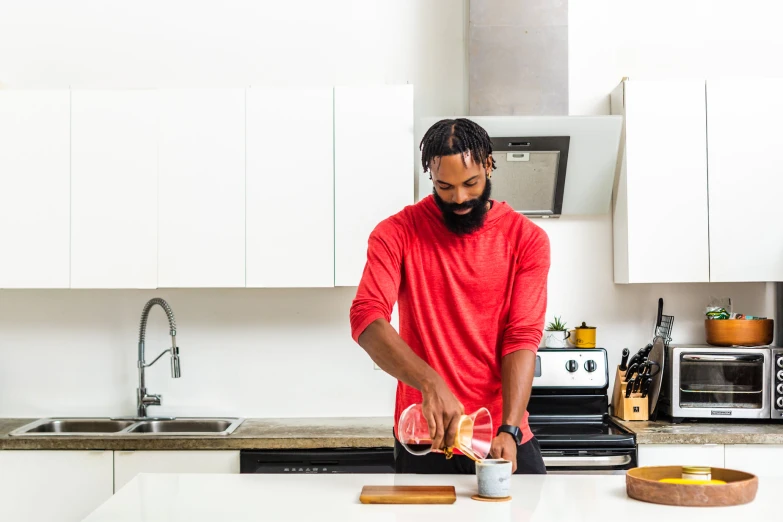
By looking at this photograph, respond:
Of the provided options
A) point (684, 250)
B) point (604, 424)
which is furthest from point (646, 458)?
point (684, 250)

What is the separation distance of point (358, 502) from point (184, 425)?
1916mm

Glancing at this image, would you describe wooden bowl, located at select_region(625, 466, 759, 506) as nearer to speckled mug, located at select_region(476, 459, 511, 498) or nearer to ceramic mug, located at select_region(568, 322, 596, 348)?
speckled mug, located at select_region(476, 459, 511, 498)

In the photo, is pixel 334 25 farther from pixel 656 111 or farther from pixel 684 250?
pixel 684 250

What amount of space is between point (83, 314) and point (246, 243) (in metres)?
0.96

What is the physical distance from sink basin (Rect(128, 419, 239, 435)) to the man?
1.46 metres

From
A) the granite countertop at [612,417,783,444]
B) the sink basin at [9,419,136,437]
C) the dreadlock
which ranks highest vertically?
the dreadlock

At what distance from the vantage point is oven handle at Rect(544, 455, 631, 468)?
9.54ft

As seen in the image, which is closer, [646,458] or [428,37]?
[646,458]

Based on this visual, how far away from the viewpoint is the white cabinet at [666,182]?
3.26 meters

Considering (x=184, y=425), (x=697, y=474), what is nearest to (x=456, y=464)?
(x=697, y=474)

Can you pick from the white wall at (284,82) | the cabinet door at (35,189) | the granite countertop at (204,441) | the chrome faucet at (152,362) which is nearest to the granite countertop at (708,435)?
the white wall at (284,82)

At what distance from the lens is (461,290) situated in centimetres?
208

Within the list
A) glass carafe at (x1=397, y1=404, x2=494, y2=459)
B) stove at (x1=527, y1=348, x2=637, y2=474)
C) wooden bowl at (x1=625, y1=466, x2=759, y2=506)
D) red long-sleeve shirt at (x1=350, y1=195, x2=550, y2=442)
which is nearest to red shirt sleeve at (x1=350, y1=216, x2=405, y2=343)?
red long-sleeve shirt at (x1=350, y1=195, x2=550, y2=442)

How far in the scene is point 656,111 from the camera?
3.27 meters
